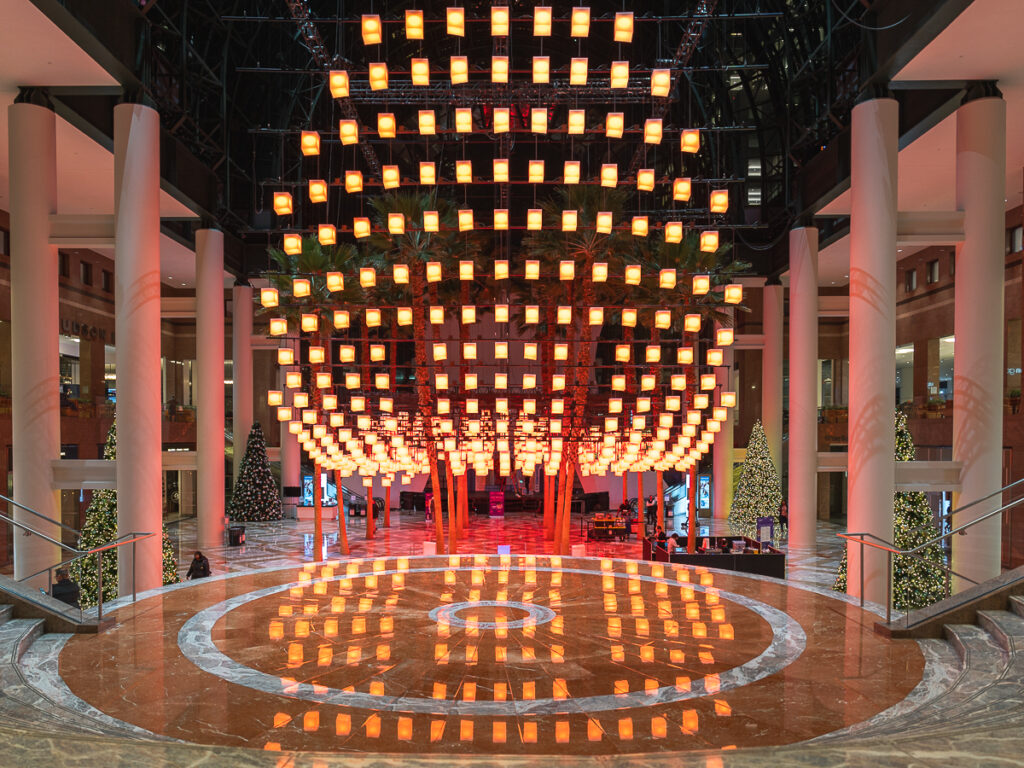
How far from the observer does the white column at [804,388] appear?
24.4m

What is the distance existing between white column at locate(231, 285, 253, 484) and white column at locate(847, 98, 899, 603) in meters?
22.9

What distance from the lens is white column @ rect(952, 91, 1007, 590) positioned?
15.0 metres

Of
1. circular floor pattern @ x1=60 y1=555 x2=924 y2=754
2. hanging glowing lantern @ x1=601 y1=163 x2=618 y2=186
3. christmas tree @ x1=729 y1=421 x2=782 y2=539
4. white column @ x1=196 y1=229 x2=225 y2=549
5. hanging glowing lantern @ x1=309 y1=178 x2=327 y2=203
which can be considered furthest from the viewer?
christmas tree @ x1=729 y1=421 x2=782 y2=539

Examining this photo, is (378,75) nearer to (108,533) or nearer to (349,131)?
(349,131)

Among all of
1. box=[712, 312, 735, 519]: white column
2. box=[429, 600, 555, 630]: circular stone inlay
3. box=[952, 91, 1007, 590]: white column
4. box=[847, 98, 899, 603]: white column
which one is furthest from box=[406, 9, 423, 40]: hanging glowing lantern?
box=[712, 312, 735, 519]: white column

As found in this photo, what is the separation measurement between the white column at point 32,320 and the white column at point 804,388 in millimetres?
18666

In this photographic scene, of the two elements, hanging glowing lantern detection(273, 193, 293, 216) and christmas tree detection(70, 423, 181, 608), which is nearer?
hanging glowing lantern detection(273, 193, 293, 216)

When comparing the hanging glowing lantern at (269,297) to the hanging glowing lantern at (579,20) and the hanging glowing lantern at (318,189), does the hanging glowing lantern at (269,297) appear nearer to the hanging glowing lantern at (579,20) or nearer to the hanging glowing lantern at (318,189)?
the hanging glowing lantern at (318,189)

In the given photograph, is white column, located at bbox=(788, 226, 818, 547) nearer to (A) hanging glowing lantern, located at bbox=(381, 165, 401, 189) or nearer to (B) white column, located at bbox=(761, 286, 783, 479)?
(B) white column, located at bbox=(761, 286, 783, 479)

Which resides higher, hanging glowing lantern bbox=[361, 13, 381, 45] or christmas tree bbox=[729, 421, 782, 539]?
hanging glowing lantern bbox=[361, 13, 381, 45]

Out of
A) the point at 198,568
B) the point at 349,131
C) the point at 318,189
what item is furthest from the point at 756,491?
the point at 349,131

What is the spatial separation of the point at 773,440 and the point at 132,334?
70.2 ft

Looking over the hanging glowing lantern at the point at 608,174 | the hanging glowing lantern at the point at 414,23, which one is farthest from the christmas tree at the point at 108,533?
the hanging glowing lantern at the point at 608,174

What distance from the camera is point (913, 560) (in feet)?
42.6
